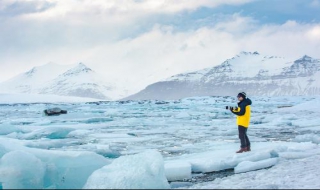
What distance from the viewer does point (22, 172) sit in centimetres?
528

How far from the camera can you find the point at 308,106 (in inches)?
1367

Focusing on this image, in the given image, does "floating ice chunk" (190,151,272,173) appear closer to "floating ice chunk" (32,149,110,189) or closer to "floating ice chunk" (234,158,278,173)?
"floating ice chunk" (234,158,278,173)

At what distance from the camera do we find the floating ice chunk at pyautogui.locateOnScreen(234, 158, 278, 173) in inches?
278

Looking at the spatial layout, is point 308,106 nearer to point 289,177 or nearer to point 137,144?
point 137,144

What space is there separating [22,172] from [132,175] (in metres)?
1.46

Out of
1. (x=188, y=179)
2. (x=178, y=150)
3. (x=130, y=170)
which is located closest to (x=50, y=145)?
(x=178, y=150)

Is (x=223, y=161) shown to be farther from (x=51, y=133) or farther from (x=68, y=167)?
(x=51, y=133)

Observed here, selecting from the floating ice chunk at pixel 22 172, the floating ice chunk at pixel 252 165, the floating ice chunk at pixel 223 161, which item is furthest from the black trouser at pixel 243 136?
the floating ice chunk at pixel 22 172

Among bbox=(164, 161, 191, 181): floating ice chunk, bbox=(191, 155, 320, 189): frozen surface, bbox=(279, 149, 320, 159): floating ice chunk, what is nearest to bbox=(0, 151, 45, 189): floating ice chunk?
bbox=(164, 161, 191, 181): floating ice chunk

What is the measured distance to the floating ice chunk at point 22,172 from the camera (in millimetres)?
5215

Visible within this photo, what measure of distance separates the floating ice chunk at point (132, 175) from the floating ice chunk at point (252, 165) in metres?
2.12

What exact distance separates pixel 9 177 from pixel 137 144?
20.6ft

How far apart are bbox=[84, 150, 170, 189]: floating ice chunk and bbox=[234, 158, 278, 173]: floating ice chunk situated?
2.12 m

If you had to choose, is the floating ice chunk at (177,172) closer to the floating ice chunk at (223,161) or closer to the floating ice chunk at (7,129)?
the floating ice chunk at (223,161)
